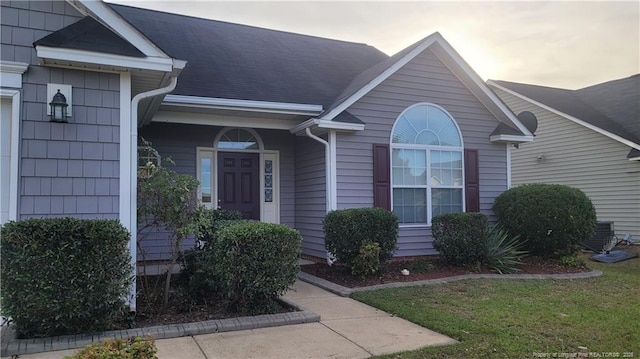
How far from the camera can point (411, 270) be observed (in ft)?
25.6

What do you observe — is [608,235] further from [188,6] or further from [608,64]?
[188,6]

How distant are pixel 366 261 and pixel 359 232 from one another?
52 centimetres

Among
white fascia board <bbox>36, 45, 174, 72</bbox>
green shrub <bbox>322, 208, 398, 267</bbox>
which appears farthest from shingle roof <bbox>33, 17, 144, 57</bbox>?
green shrub <bbox>322, 208, 398, 267</bbox>

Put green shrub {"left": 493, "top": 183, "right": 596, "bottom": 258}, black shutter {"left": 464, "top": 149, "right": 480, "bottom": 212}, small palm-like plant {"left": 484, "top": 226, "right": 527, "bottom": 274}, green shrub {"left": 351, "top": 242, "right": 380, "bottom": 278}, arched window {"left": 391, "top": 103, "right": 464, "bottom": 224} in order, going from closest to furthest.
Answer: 1. green shrub {"left": 351, "top": 242, "right": 380, "bottom": 278}
2. small palm-like plant {"left": 484, "top": 226, "right": 527, "bottom": 274}
3. green shrub {"left": 493, "top": 183, "right": 596, "bottom": 258}
4. arched window {"left": 391, "top": 103, "right": 464, "bottom": 224}
5. black shutter {"left": 464, "top": 149, "right": 480, "bottom": 212}

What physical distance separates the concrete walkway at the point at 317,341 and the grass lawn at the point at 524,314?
0.82ft

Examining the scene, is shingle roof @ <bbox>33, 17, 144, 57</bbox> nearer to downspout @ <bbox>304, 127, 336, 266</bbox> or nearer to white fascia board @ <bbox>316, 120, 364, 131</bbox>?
white fascia board @ <bbox>316, 120, 364, 131</bbox>

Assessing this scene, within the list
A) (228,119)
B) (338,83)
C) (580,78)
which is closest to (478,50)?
(338,83)

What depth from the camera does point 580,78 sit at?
20266 millimetres

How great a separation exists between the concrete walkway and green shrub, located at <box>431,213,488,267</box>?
10.4 ft

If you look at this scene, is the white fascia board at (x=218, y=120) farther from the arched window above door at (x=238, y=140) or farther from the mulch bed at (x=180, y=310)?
Answer: the mulch bed at (x=180, y=310)

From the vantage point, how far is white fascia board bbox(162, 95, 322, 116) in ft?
25.3

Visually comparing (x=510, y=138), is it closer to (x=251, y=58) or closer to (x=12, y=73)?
(x=251, y=58)

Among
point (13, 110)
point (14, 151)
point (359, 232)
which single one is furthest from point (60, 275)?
point (359, 232)

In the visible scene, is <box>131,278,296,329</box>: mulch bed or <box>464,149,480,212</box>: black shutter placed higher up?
<box>464,149,480,212</box>: black shutter
